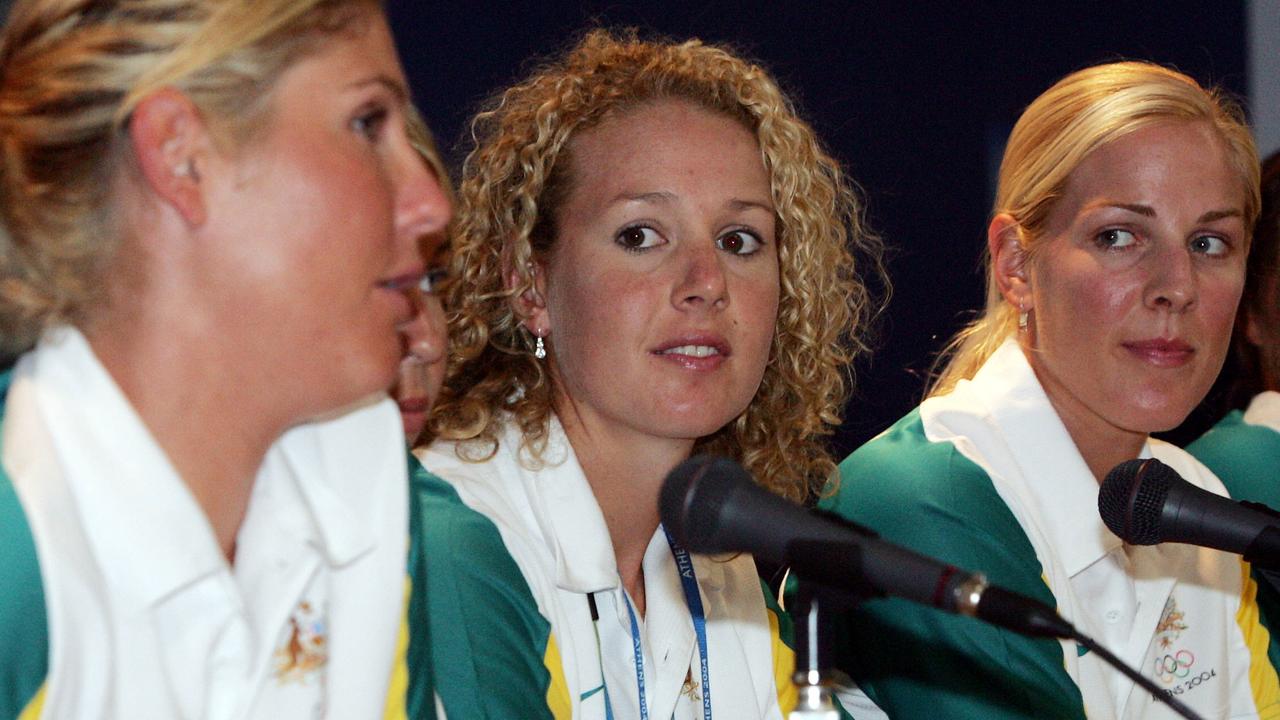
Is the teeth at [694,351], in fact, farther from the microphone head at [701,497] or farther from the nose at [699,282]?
the microphone head at [701,497]

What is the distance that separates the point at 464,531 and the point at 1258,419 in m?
1.49

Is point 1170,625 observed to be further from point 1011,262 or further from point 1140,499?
point 1140,499

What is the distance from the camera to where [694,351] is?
181 cm

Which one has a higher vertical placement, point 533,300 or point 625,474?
point 533,300

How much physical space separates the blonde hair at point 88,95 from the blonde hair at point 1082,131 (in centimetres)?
117

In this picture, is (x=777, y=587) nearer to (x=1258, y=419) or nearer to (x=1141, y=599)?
(x=1141, y=599)

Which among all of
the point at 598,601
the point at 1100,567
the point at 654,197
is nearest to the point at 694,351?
the point at 654,197

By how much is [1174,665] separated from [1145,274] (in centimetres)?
52

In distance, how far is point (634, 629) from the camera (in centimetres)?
181

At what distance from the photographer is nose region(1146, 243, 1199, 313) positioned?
6.49 ft

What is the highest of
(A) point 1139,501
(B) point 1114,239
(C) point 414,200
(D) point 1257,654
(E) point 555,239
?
(C) point 414,200

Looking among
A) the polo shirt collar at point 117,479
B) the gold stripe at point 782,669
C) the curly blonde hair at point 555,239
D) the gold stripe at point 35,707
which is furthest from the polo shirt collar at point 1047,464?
the gold stripe at point 35,707

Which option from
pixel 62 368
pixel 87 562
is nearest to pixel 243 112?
pixel 62 368

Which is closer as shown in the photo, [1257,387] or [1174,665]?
[1174,665]
